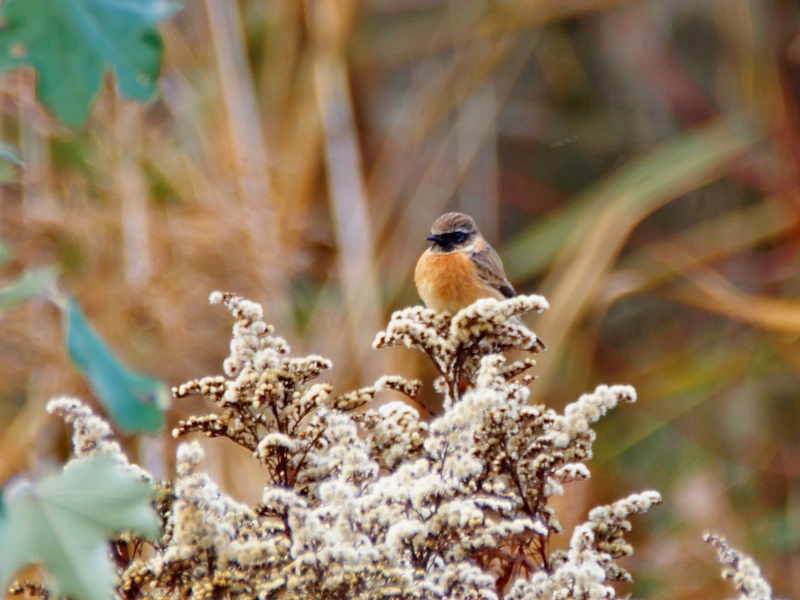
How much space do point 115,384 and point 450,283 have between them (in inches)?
89.4

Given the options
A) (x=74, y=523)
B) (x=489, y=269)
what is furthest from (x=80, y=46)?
(x=489, y=269)

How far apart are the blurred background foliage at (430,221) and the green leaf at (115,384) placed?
9.51ft

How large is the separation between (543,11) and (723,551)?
4.61m

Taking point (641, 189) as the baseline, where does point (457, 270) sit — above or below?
below

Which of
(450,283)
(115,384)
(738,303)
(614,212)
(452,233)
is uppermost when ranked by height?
(614,212)

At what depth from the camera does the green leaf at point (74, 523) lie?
85cm

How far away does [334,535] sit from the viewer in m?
1.15

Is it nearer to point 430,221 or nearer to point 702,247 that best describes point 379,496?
point 430,221

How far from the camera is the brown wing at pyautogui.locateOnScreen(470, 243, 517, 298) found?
3199 millimetres

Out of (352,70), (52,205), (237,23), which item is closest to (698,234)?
(352,70)

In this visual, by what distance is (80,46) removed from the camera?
3.11 ft

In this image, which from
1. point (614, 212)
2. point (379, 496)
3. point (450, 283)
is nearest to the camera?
point (379, 496)

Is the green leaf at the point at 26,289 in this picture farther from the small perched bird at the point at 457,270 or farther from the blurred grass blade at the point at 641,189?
the blurred grass blade at the point at 641,189

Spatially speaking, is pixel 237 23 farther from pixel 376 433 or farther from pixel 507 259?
pixel 376 433
